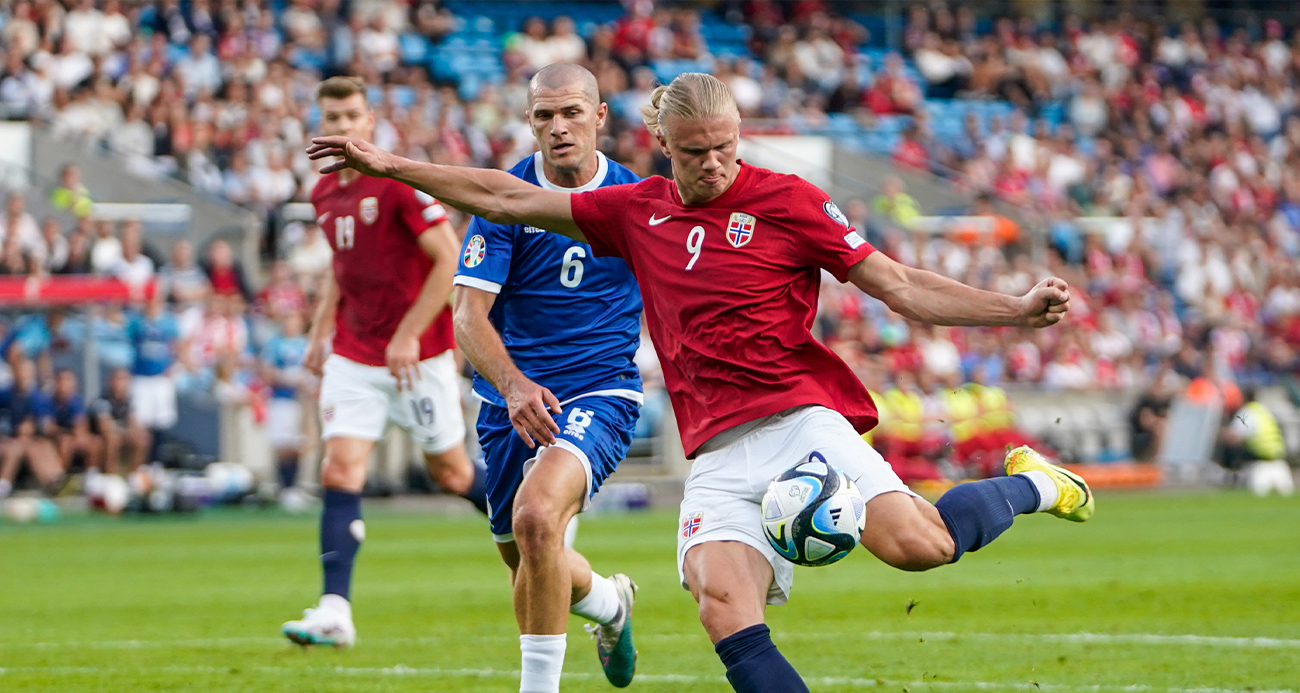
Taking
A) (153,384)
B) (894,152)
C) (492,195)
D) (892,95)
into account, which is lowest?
(153,384)

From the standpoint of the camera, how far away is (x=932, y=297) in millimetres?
5242

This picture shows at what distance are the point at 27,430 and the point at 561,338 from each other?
503 inches

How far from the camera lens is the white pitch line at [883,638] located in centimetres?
756

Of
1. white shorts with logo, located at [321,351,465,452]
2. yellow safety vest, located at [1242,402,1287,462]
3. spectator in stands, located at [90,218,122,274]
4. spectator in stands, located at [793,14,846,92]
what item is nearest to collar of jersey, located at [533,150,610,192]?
white shorts with logo, located at [321,351,465,452]

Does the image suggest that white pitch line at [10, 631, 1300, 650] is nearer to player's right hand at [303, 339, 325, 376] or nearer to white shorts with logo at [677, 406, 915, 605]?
player's right hand at [303, 339, 325, 376]

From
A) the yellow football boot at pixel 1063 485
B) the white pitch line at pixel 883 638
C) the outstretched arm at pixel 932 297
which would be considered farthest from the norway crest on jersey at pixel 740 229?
the white pitch line at pixel 883 638

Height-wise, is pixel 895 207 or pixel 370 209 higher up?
pixel 895 207

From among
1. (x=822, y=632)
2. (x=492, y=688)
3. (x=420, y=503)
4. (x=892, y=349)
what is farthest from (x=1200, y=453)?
(x=492, y=688)

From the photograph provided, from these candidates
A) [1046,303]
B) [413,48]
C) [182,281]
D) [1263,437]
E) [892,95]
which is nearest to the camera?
[1046,303]

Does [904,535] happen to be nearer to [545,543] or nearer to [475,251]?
[545,543]

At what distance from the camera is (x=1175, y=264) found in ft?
93.6

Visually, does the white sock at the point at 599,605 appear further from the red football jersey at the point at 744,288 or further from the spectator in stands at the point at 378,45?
the spectator in stands at the point at 378,45

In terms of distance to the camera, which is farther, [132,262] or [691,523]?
[132,262]

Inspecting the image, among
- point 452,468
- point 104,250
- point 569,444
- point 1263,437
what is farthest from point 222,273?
point 569,444
